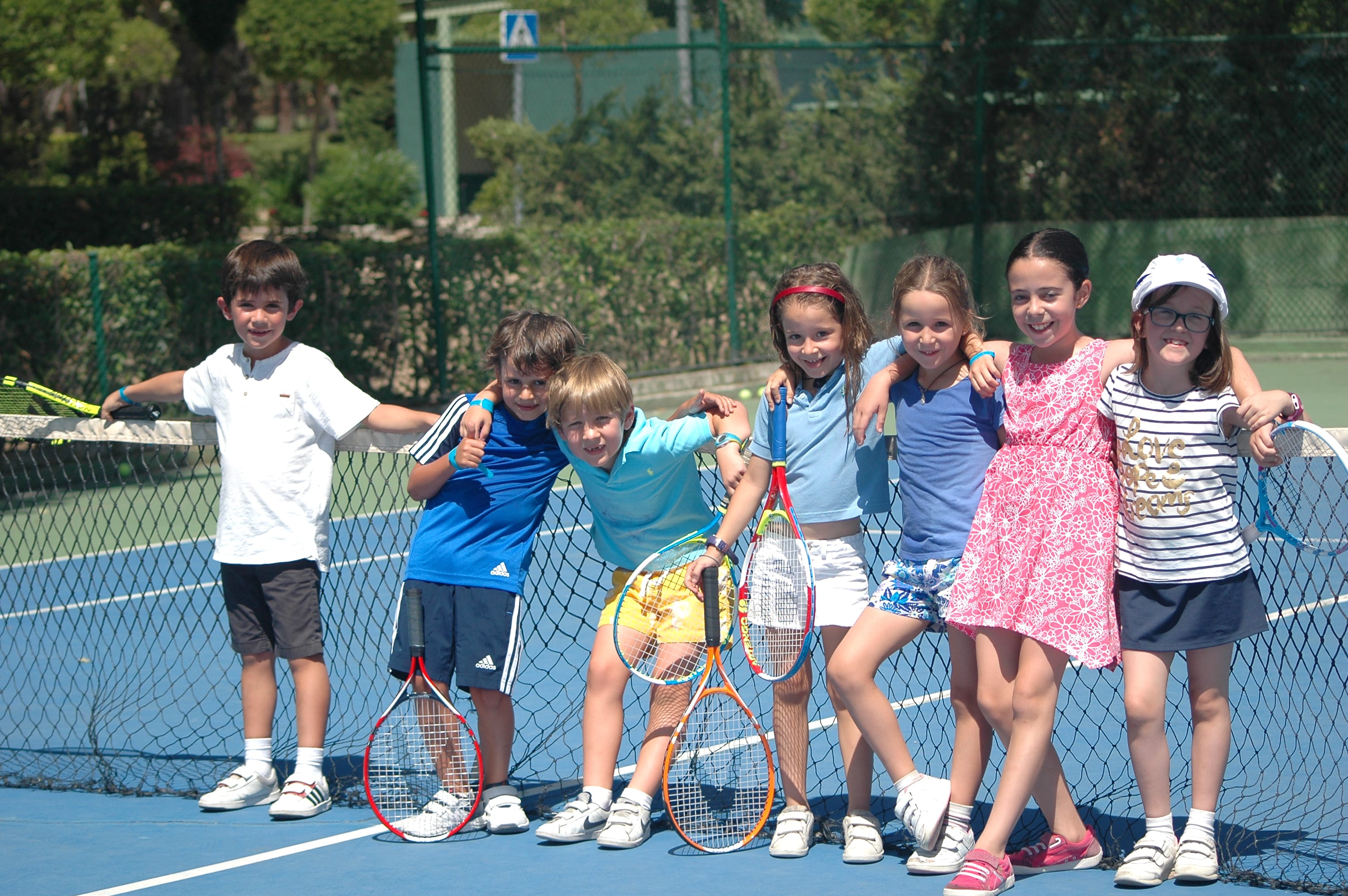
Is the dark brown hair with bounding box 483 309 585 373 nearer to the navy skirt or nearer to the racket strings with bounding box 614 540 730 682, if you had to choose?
the racket strings with bounding box 614 540 730 682

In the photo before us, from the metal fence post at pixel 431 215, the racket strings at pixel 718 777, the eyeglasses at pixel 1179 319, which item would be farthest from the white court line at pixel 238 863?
the metal fence post at pixel 431 215

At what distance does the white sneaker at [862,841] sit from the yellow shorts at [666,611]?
22.0 inches

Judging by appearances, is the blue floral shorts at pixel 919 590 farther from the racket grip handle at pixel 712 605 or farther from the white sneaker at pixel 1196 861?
the white sneaker at pixel 1196 861

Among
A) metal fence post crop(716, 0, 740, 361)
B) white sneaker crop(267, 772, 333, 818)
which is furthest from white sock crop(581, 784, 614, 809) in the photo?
metal fence post crop(716, 0, 740, 361)

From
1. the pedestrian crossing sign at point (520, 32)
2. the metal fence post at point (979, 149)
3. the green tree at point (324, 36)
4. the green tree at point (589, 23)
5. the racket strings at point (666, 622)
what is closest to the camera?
the racket strings at point (666, 622)

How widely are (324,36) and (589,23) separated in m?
13.7

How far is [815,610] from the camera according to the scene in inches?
141

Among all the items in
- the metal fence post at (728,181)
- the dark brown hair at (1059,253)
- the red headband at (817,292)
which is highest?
the metal fence post at (728,181)

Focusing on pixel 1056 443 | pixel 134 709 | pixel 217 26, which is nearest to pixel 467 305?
pixel 134 709

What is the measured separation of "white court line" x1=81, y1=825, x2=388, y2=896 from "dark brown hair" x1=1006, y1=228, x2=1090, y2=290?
7.50 ft

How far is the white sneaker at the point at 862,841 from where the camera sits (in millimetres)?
3572

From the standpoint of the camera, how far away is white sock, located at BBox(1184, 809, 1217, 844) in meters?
3.32

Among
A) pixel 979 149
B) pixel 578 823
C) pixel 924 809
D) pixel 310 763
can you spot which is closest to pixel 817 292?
pixel 924 809

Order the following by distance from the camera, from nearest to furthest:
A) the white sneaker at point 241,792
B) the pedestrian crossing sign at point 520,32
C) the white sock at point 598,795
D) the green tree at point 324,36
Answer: the white sock at point 598,795 < the white sneaker at point 241,792 < the pedestrian crossing sign at point 520,32 < the green tree at point 324,36
